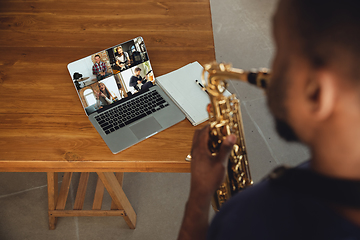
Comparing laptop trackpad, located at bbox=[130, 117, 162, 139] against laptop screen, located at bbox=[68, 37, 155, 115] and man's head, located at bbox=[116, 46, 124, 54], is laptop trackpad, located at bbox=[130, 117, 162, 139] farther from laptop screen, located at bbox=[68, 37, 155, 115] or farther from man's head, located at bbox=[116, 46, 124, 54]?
man's head, located at bbox=[116, 46, 124, 54]

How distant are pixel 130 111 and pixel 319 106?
920 millimetres

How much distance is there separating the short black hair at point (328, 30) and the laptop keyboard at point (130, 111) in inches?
34.0

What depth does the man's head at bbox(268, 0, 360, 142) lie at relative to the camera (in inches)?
17.4

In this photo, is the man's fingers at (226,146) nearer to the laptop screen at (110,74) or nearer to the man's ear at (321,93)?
the man's ear at (321,93)

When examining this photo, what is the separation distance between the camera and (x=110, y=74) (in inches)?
51.6

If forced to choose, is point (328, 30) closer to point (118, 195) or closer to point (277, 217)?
point (277, 217)

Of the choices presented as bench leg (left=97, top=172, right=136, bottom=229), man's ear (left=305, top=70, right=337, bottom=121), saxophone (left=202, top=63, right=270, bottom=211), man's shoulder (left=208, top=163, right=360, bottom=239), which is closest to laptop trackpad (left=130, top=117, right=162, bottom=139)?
saxophone (left=202, top=63, right=270, bottom=211)

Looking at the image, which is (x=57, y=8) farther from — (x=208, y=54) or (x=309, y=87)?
(x=309, y=87)

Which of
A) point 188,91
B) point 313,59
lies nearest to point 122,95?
point 188,91

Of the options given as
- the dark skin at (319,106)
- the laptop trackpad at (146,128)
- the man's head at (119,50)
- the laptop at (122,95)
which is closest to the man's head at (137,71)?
the laptop at (122,95)

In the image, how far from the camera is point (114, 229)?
1.85 m

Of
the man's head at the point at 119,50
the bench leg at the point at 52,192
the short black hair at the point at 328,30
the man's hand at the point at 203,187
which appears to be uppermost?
the short black hair at the point at 328,30

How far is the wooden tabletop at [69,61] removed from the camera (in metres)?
1.16

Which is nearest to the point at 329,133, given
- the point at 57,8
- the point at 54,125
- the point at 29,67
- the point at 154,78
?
the point at 154,78
